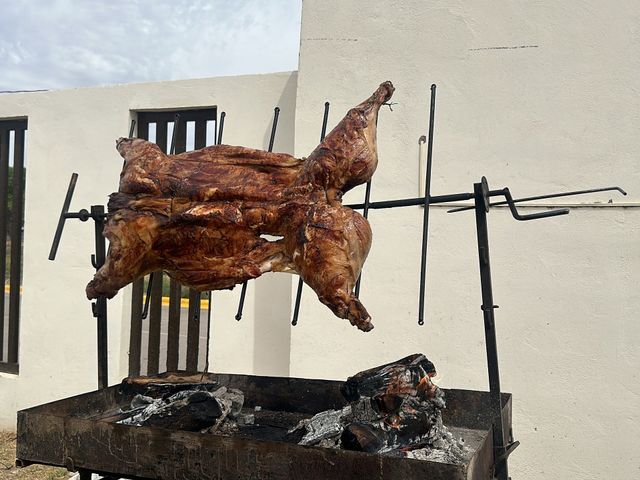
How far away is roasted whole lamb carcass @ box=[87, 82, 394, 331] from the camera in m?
2.29

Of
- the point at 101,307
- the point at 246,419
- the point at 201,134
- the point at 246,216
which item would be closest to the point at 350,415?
the point at 246,419

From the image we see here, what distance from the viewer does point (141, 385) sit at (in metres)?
2.98

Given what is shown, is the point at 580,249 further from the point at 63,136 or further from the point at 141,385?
the point at 63,136

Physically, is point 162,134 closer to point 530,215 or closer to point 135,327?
point 135,327

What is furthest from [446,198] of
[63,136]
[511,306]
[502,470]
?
[63,136]

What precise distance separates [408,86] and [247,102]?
129 centimetres

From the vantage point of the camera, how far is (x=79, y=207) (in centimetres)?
482

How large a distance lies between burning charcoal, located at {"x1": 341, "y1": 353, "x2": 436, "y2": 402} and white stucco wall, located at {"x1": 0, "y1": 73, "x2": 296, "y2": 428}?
6.22ft

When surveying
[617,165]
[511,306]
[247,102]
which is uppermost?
[247,102]

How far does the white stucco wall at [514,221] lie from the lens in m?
3.59

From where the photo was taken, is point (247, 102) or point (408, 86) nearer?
point (408, 86)

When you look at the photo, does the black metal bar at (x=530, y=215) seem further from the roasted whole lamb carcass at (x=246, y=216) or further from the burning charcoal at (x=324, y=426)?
the burning charcoal at (x=324, y=426)

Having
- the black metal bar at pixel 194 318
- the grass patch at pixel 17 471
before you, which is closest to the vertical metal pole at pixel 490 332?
the black metal bar at pixel 194 318

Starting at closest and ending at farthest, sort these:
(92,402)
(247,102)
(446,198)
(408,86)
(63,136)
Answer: (446,198)
(92,402)
(408,86)
(247,102)
(63,136)
